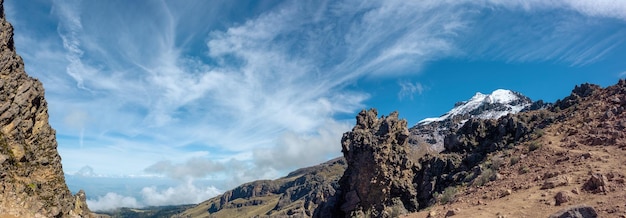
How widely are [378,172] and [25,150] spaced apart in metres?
38.3

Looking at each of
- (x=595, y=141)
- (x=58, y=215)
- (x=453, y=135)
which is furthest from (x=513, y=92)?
(x=58, y=215)

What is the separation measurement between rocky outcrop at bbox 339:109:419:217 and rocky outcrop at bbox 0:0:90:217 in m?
33.5

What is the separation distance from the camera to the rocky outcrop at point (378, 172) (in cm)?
4725

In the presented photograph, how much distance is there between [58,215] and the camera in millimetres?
24562

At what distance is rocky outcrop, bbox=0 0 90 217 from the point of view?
2156 cm

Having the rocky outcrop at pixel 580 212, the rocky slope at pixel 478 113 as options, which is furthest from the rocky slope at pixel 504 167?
the rocky slope at pixel 478 113

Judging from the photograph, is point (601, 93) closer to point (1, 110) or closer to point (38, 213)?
point (38, 213)

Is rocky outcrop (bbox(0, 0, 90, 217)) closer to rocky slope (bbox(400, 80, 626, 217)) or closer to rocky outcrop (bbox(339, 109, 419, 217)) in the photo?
rocky slope (bbox(400, 80, 626, 217))

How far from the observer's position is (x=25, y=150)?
25.0m

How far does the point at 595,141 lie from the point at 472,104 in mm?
184936

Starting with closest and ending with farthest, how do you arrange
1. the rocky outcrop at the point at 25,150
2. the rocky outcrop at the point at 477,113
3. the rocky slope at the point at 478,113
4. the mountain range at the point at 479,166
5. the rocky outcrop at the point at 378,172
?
the mountain range at the point at 479,166 < the rocky outcrop at the point at 25,150 < the rocky outcrop at the point at 378,172 < the rocky outcrop at the point at 477,113 < the rocky slope at the point at 478,113

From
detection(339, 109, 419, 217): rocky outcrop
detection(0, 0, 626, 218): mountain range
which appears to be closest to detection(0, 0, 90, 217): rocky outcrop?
detection(0, 0, 626, 218): mountain range

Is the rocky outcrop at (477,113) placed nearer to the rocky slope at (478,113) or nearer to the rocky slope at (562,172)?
the rocky slope at (478,113)

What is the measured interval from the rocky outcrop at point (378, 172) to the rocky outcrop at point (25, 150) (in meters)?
33.5
